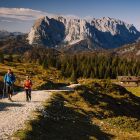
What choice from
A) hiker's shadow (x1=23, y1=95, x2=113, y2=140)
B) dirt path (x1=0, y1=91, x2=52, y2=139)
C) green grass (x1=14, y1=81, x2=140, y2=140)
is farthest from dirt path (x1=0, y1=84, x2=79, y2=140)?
hiker's shadow (x1=23, y1=95, x2=113, y2=140)

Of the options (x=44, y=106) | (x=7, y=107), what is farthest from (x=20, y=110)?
(x=44, y=106)

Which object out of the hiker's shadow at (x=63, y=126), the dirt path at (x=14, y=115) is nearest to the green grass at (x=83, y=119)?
the hiker's shadow at (x=63, y=126)

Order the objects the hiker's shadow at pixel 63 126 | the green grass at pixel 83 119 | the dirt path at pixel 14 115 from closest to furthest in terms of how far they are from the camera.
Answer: the dirt path at pixel 14 115
the hiker's shadow at pixel 63 126
the green grass at pixel 83 119

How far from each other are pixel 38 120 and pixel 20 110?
12.7 feet

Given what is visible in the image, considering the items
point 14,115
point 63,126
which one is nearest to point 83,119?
point 63,126

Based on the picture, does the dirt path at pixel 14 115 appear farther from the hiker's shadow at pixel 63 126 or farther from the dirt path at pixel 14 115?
the hiker's shadow at pixel 63 126

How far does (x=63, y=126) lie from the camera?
36469 mm

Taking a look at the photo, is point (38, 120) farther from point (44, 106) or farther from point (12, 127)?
point (44, 106)

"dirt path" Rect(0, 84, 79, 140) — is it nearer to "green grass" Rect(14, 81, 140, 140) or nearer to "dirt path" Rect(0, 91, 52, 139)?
"dirt path" Rect(0, 91, 52, 139)

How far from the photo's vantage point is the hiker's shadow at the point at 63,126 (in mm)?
31802

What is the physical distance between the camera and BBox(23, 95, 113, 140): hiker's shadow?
31.8 m

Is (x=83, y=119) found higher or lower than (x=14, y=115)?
lower

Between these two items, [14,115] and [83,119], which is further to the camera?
[83,119]

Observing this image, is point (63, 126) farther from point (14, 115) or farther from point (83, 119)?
point (83, 119)
